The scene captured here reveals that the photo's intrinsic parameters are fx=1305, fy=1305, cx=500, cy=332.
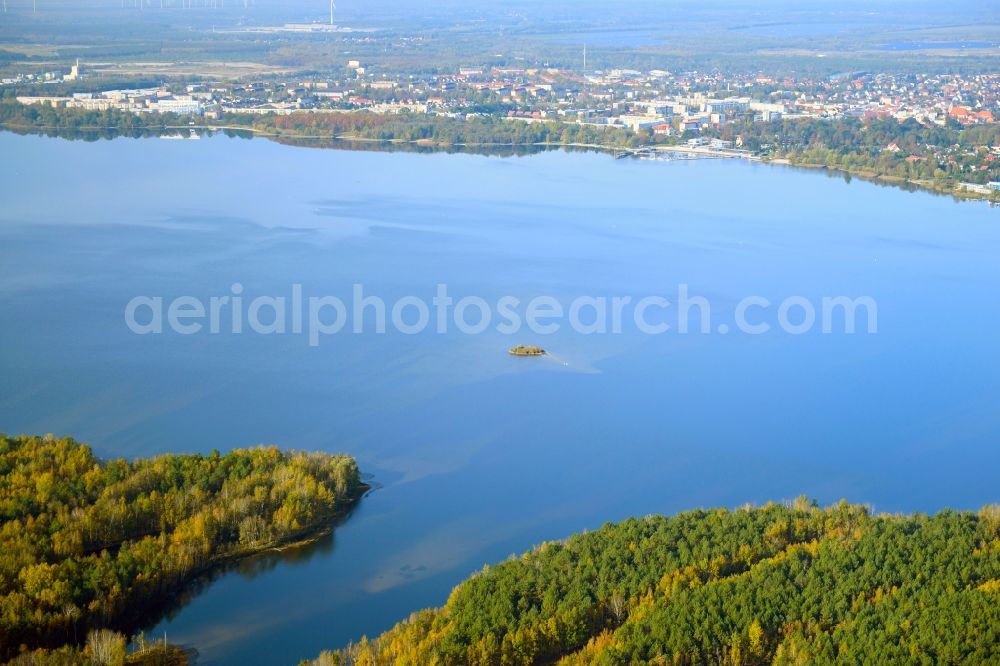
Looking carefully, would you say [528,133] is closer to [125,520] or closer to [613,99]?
[613,99]

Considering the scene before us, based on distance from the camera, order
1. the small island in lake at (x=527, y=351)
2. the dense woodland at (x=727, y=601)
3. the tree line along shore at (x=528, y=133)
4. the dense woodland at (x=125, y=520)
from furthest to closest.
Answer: the tree line along shore at (x=528, y=133), the small island in lake at (x=527, y=351), the dense woodland at (x=125, y=520), the dense woodland at (x=727, y=601)

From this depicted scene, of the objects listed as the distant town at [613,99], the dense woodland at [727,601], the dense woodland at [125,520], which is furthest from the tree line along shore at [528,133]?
the dense woodland at [727,601]

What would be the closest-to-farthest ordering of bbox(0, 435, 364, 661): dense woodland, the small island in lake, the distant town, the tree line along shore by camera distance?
1. bbox(0, 435, 364, 661): dense woodland
2. the small island in lake
3. the tree line along shore
4. the distant town

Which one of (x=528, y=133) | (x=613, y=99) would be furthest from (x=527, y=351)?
(x=613, y=99)

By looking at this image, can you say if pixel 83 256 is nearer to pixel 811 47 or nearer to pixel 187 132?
pixel 187 132

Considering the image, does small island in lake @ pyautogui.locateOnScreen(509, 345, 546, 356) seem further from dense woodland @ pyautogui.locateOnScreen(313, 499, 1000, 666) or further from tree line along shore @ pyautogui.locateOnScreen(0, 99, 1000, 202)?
tree line along shore @ pyautogui.locateOnScreen(0, 99, 1000, 202)

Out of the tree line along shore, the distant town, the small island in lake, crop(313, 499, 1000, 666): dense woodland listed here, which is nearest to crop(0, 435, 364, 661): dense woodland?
crop(313, 499, 1000, 666): dense woodland

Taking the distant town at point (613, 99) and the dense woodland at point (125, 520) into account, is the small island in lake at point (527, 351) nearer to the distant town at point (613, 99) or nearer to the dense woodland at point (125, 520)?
the dense woodland at point (125, 520)
